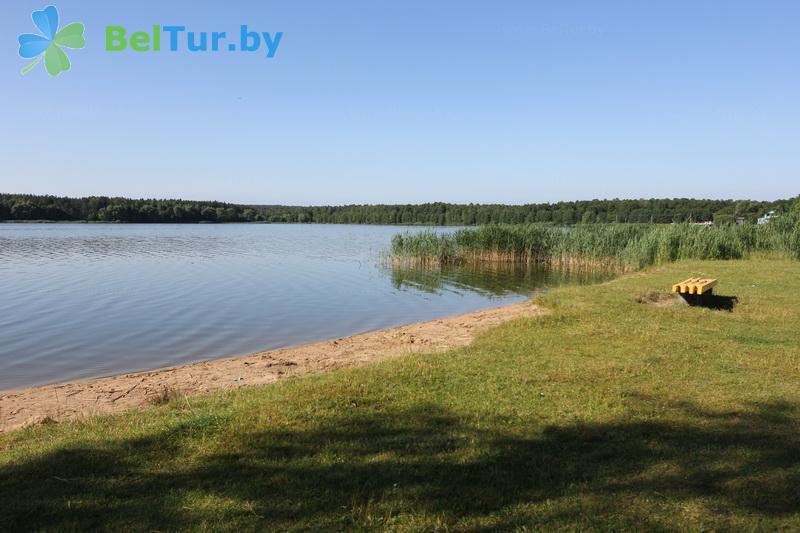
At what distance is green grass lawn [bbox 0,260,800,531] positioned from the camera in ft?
11.6

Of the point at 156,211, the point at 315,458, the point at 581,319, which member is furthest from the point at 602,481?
the point at 156,211

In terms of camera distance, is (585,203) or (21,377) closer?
(21,377)

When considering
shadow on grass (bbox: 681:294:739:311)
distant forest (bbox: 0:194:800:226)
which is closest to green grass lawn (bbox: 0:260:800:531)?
shadow on grass (bbox: 681:294:739:311)

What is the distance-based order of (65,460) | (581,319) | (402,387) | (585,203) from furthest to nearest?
(585,203) → (581,319) → (402,387) → (65,460)

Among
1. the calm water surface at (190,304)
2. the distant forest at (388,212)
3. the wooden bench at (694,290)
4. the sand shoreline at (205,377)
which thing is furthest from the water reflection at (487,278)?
the distant forest at (388,212)

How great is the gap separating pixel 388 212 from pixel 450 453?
116981 mm

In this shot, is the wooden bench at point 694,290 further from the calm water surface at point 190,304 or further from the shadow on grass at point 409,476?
the shadow on grass at point 409,476

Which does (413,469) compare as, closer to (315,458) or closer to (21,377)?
(315,458)

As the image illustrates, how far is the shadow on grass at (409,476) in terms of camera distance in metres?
3.51

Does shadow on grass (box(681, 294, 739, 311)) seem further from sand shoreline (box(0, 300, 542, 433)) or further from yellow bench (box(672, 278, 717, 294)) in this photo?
sand shoreline (box(0, 300, 542, 433))

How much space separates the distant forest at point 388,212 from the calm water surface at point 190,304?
38.5 meters

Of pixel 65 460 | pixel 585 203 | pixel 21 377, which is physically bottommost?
pixel 21 377

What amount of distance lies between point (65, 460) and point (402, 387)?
336 cm

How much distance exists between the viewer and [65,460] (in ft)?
14.3
